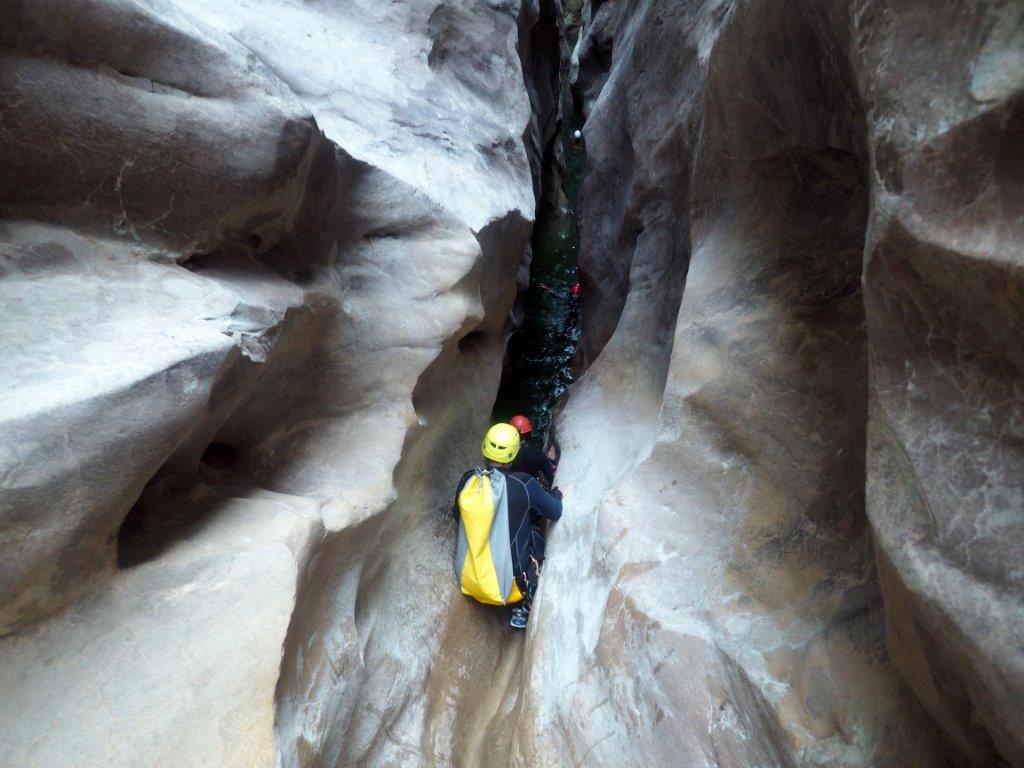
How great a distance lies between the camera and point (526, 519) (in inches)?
180

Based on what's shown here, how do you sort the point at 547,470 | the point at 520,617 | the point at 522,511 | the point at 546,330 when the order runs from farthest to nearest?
1. the point at 546,330
2. the point at 547,470
3. the point at 520,617
4. the point at 522,511

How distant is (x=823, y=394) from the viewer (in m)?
3.21

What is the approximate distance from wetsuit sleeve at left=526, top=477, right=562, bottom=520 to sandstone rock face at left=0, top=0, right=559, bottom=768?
34.3 inches

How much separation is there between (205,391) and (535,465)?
10.6ft

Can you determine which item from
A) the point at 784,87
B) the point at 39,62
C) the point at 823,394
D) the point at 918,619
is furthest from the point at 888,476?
the point at 39,62

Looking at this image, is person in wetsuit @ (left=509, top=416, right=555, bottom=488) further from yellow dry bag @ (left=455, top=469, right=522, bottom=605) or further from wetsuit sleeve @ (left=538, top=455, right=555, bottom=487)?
yellow dry bag @ (left=455, top=469, right=522, bottom=605)

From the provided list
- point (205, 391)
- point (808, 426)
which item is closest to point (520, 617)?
point (808, 426)

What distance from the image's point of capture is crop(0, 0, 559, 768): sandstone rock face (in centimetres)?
252

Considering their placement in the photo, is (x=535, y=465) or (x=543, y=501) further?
(x=535, y=465)

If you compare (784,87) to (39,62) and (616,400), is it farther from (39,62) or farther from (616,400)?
(39,62)

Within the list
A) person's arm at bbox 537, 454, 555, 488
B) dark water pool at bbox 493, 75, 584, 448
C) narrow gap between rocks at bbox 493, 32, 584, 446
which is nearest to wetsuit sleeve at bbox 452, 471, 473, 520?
person's arm at bbox 537, 454, 555, 488

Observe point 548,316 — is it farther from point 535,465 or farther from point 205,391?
point 205,391

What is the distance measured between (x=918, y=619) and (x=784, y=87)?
8.23 feet

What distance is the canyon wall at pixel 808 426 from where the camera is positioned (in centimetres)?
Result: 172
